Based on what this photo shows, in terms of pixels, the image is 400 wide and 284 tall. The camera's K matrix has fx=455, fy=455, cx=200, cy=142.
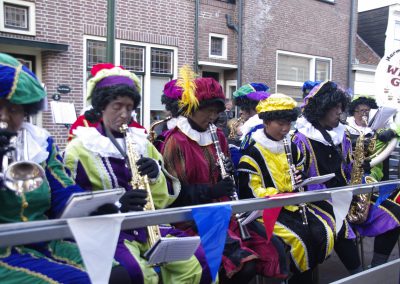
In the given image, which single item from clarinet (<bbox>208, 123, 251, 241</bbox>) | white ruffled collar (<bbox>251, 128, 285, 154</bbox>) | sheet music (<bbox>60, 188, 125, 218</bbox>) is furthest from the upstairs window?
sheet music (<bbox>60, 188, 125, 218</bbox>)

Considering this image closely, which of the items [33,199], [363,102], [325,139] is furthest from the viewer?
[363,102]

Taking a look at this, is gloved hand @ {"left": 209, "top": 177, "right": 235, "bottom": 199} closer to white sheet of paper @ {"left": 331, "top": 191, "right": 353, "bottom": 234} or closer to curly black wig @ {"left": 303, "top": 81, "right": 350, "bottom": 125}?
white sheet of paper @ {"left": 331, "top": 191, "right": 353, "bottom": 234}

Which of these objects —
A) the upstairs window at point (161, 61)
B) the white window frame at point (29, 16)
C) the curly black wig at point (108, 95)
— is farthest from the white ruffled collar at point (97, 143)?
the upstairs window at point (161, 61)

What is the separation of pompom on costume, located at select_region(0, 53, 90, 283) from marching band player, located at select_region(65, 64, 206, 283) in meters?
0.25

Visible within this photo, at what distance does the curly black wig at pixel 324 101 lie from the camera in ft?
13.3

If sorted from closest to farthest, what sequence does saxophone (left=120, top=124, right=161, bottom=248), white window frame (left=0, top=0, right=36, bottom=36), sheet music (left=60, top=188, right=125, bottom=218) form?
1. sheet music (left=60, top=188, right=125, bottom=218)
2. saxophone (left=120, top=124, right=161, bottom=248)
3. white window frame (left=0, top=0, right=36, bottom=36)

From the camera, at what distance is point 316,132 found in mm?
4051

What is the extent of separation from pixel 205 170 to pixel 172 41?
7.90 m

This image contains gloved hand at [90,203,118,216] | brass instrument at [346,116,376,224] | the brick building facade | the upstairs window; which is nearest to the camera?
gloved hand at [90,203,118,216]

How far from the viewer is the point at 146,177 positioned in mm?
2662

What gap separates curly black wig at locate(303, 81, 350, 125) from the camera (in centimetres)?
405

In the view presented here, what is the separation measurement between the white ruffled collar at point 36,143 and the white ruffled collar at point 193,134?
119cm

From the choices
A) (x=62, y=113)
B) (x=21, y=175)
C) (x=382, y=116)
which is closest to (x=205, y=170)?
(x=21, y=175)

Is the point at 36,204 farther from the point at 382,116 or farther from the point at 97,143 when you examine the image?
the point at 382,116
